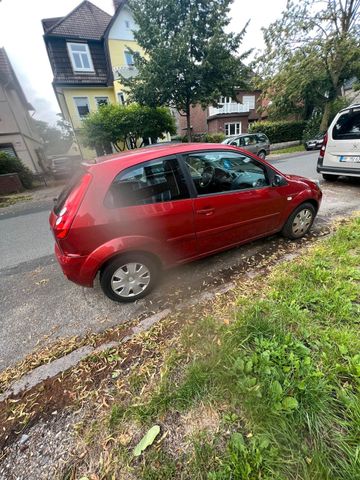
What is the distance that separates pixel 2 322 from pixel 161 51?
12695mm

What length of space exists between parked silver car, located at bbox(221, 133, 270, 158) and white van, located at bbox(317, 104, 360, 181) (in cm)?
693

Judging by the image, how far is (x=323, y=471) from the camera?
1189 millimetres

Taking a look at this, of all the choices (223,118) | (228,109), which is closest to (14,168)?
(223,118)

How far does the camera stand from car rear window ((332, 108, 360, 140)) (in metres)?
5.35

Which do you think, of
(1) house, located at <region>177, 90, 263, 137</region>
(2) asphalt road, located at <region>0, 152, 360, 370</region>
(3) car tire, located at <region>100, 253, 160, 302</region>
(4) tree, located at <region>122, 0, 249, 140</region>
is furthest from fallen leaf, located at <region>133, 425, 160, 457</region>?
(1) house, located at <region>177, 90, 263, 137</region>

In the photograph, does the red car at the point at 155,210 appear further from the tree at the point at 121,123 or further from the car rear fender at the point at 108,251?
the tree at the point at 121,123

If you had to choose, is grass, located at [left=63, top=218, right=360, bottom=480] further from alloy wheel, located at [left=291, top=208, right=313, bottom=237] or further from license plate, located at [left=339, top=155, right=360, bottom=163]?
license plate, located at [left=339, top=155, right=360, bottom=163]

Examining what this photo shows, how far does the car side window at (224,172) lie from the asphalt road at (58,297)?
1132 mm

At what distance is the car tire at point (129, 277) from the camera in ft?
8.13

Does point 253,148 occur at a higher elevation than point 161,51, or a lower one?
lower

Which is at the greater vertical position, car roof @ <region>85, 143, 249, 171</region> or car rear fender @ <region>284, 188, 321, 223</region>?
car roof @ <region>85, 143, 249, 171</region>

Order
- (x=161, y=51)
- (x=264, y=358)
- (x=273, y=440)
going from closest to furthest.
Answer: (x=273, y=440), (x=264, y=358), (x=161, y=51)

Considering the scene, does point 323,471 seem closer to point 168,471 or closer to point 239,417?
point 239,417

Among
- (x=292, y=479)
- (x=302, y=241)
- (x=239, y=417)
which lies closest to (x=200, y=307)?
(x=239, y=417)
